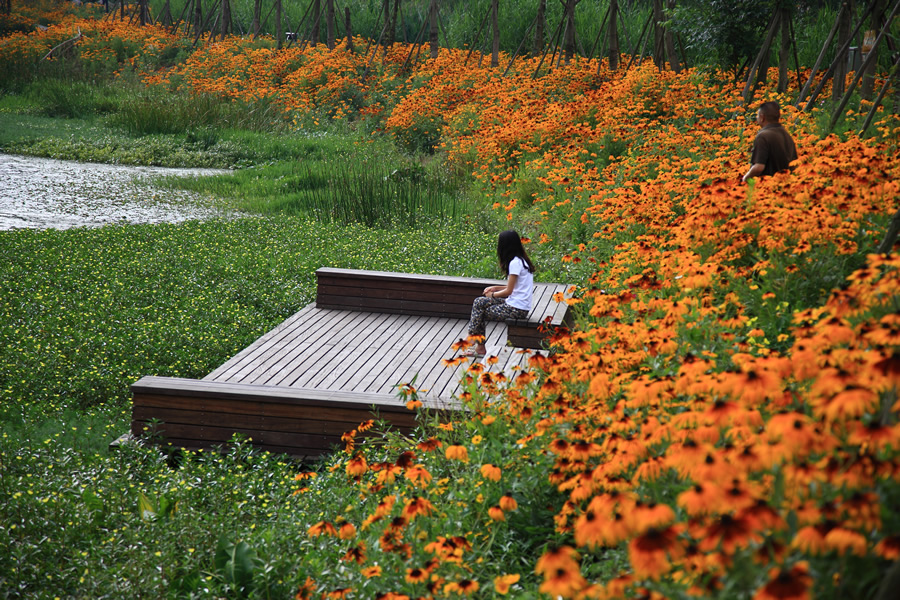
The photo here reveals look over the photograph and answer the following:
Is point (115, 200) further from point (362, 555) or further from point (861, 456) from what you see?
point (861, 456)

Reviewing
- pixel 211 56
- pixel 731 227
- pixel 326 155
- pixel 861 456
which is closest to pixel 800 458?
pixel 861 456

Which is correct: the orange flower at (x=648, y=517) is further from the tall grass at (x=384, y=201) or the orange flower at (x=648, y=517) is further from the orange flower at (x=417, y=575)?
the tall grass at (x=384, y=201)

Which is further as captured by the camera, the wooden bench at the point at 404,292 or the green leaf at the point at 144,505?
the wooden bench at the point at 404,292

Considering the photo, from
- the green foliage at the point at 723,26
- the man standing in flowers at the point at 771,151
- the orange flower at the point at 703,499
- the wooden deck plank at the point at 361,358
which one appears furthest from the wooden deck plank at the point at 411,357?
the green foliage at the point at 723,26

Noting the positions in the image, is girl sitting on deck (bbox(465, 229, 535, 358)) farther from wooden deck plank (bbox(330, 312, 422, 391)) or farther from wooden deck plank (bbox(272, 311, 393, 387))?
wooden deck plank (bbox(272, 311, 393, 387))

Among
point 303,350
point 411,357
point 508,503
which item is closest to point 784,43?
point 411,357

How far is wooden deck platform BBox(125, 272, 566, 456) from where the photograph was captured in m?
4.09

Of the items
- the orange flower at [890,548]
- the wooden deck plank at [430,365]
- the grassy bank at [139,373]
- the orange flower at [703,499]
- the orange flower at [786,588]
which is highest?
Result: the orange flower at [890,548]

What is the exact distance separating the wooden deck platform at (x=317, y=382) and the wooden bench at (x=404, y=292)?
4 cm

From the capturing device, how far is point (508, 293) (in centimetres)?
507

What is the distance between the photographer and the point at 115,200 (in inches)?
447

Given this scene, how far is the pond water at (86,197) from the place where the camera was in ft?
33.2

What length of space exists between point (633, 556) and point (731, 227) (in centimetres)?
286

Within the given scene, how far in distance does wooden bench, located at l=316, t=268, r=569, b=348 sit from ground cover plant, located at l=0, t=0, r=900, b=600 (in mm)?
567
